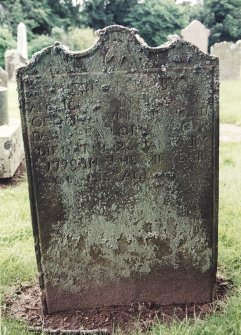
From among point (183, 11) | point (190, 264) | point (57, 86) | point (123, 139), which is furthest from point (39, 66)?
point (183, 11)

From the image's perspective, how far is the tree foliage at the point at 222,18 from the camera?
37.9m

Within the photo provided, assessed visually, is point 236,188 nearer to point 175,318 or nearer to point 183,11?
point 175,318

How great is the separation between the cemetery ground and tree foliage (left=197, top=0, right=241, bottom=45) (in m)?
33.5

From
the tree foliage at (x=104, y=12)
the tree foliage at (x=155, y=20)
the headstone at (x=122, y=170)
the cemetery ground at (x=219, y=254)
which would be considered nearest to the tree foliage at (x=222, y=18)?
the tree foliage at (x=155, y=20)

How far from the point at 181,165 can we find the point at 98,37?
0.91 meters

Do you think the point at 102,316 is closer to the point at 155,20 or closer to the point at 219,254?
the point at 219,254

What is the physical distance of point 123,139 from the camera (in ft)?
9.32

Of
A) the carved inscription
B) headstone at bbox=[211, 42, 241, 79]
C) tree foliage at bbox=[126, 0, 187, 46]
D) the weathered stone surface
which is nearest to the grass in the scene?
headstone at bbox=[211, 42, 241, 79]

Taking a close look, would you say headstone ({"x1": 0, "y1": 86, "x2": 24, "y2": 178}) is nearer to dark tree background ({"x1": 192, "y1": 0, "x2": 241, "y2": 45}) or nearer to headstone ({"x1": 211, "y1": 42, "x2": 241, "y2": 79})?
headstone ({"x1": 211, "y1": 42, "x2": 241, "y2": 79})

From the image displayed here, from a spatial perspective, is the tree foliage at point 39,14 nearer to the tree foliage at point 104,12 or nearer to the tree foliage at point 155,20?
the tree foliage at point 104,12

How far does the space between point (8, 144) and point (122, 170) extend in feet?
10.9

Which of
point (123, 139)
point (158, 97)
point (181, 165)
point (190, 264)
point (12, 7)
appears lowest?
point (190, 264)

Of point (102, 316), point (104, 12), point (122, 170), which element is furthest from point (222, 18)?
point (102, 316)

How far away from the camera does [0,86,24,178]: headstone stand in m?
5.87
